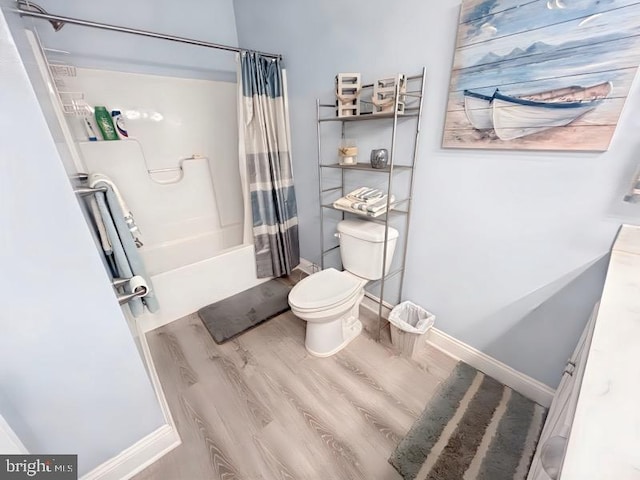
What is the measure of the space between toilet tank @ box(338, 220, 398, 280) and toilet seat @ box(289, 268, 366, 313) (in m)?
0.08

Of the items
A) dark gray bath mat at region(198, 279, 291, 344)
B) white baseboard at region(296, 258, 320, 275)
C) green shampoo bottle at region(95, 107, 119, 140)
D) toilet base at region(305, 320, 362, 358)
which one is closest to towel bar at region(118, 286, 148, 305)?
dark gray bath mat at region(198, 279, 291, 344)

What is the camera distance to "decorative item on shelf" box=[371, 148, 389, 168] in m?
1.44

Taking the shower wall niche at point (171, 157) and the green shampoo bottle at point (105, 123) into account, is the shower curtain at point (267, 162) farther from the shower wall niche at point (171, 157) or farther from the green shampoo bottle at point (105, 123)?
the green shampoo bottle at point (105, 123)

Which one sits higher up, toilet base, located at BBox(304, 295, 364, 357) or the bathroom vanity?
the bathroom vanity

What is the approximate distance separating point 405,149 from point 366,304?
1.16 metres

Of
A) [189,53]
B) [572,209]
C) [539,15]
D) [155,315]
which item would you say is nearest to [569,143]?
[572,209]

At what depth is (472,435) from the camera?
119 centimetres

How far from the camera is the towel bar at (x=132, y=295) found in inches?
37.5

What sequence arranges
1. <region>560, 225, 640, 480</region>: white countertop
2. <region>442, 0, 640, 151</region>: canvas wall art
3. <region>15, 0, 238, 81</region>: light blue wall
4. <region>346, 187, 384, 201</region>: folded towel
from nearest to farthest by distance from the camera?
<region>560, 225, 640, 480</region>: white countertop
<region>442, 0, 640, 151</region>: canvas wall art
<region>346, 187, 384, 201</region>: folded towel
<region>15, 0, 238, 81</region>: light blue wall

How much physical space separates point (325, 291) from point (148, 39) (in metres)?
2.41

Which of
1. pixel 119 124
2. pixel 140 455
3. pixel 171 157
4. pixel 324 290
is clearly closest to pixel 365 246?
pixel 324 290

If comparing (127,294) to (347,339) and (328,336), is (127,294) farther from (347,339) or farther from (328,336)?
(347,339)

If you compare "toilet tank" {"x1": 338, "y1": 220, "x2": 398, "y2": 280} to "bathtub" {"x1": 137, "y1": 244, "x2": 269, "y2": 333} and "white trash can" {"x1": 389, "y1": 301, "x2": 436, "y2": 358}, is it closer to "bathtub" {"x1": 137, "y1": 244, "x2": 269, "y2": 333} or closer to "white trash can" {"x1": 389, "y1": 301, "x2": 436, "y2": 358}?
"white trash can" {"x1": 389, "y1": 301, "x2": 436, "y2": 358}

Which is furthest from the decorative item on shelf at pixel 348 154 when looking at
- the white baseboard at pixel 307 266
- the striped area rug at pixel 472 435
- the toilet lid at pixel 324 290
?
the striped area rug at pixel 472 435
